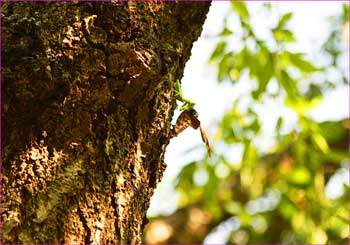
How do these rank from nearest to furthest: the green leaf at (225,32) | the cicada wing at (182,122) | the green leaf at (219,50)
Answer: the cicada wing at (182,122) < the green leaf at (225,32) < the green leaf at (219,50)

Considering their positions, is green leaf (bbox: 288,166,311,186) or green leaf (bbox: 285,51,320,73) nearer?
green leaf (bbox: 285,51,320,73)

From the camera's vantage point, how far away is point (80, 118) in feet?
3.22

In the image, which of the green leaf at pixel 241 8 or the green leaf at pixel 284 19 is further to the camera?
the green leaf at pixel 284 19

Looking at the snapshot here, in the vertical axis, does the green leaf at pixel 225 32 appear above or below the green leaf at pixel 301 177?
above

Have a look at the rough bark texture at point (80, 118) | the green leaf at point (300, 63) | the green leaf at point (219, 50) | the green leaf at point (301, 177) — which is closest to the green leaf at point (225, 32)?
the green leaf at point (219, 50)

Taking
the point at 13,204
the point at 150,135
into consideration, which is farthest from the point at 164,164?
the point at 13,204

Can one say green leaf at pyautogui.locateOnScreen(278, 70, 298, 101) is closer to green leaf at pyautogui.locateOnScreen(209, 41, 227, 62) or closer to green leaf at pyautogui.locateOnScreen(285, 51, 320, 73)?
green leaf at pyautogui.locateOnScreen(285, 51, 320, 73)

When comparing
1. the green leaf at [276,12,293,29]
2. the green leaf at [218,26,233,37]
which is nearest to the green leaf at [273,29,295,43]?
the green leaf at [276,12,293,29]

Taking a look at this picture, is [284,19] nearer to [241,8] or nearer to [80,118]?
[241,8]

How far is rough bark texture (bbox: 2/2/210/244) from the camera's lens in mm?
933

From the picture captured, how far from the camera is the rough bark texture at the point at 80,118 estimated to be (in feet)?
3.06

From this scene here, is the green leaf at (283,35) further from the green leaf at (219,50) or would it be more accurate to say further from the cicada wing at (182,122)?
the cicada wing at (182,122)

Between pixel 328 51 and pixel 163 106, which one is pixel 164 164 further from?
pixel 328 51

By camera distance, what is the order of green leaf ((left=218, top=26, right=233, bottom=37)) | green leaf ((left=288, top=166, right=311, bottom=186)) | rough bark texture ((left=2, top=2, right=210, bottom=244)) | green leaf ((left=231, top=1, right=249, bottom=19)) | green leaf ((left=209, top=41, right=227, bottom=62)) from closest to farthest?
rough bark texture ((left=2, top=2, right=210, bottom=244)), green leaf ((left=231, top=1, right=249, bottom=19)), green leaf ((left=218, top=26, right=233, bottom=37)), green leaf ((left=209, top=41, right=227, bottom=62)), green leaf ((left=288, top=166, right=311, bottom=186))
